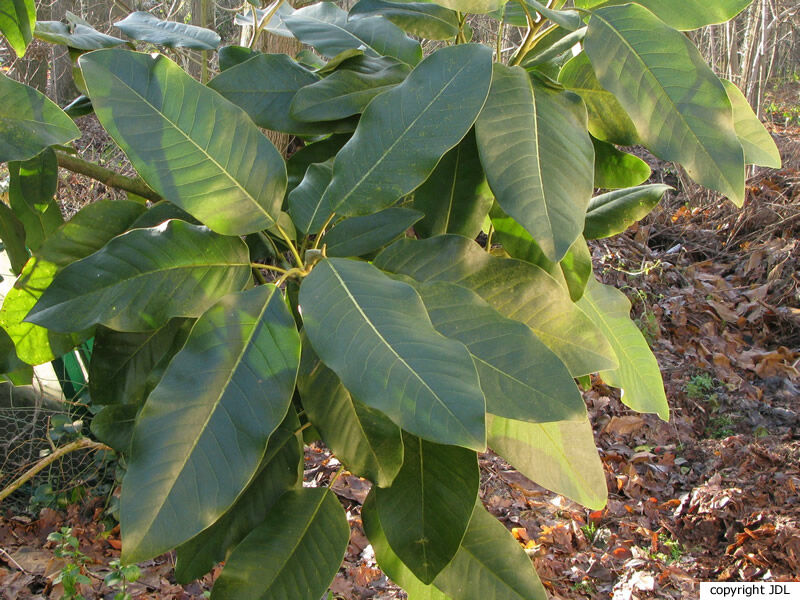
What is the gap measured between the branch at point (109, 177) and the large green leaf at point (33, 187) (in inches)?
2.9

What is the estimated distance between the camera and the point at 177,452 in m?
0.67

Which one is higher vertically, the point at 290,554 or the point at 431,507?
the point at 431,507

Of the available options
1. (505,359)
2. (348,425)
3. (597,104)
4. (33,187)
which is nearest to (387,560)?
(348,425)

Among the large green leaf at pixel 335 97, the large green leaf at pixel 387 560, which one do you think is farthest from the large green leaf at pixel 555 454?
the large green leaf at pixel 335 97

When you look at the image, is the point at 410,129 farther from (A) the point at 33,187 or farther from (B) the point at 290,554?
(A) the point at 33,187

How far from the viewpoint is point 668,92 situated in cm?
83

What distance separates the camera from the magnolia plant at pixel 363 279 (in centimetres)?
69

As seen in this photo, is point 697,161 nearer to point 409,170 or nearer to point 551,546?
point 409,170

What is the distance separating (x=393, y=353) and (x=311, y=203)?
0.31m

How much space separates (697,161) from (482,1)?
1.02 feet

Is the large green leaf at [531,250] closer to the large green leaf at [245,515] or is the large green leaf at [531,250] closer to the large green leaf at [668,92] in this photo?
the large green leaf at [668,92]

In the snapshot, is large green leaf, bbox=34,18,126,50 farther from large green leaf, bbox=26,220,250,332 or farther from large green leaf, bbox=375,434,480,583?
large green leaf, bbox=375,434,480,583

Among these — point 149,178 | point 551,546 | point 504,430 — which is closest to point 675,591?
point 551,546

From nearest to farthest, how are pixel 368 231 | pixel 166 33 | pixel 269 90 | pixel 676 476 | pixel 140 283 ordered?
1. pixel 140 283
2. pixel 368 231
3. pixel 269 90
4. pixel 166 33
5. pixel 676 476
